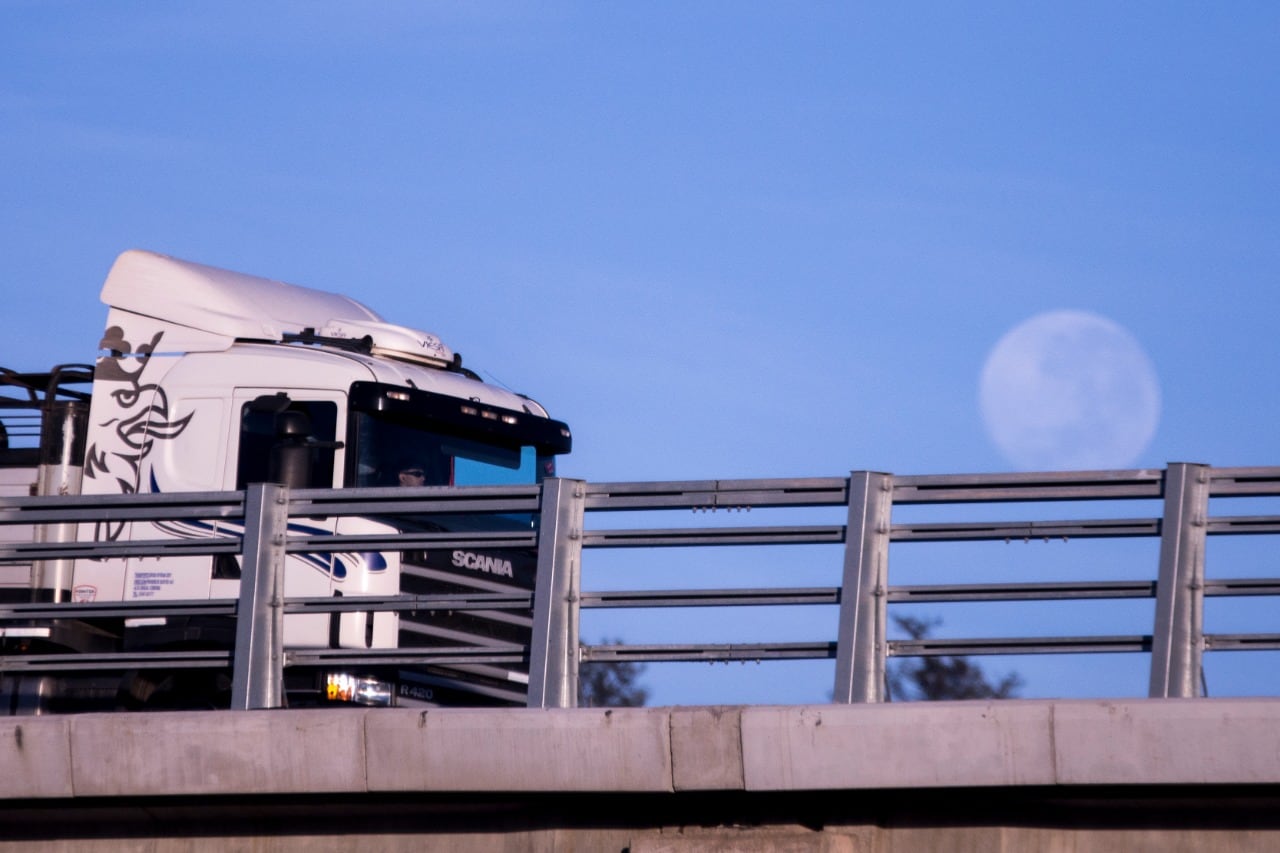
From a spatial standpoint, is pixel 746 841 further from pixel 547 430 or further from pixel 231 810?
pixel 547 430

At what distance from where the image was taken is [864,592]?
8.31 meters

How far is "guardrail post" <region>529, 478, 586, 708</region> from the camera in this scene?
28.2ft

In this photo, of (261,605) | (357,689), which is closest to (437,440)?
(357,689)

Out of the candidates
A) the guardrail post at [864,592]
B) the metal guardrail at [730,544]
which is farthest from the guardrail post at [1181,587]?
the guardrail post at [864,592]

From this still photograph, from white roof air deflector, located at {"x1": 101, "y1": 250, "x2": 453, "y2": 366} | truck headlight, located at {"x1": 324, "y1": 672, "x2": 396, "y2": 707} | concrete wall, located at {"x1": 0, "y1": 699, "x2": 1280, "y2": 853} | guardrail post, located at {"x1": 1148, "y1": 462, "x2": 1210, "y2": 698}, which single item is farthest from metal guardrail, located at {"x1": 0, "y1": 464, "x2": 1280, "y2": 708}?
white roof air deflector, located at {"x1": 101, "y1": 250, "x2": 453, "y2": 366}

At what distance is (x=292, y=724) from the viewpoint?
8.16m

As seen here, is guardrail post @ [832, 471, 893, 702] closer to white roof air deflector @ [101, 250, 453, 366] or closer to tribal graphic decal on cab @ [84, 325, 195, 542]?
tribal graphic decal on cab @ [84, 325, 195, 542]

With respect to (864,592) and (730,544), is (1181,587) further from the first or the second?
(730,544)

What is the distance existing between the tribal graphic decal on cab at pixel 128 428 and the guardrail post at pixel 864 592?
7.61 m

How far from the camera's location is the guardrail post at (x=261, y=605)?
30.0 ft

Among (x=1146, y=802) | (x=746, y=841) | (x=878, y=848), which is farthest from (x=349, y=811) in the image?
(x=1146, y=802)

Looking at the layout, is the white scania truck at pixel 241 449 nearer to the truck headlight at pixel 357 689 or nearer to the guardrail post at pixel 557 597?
the truck headlight at pixel 357 689

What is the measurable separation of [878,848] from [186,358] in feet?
28.9

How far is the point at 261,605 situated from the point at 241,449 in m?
5.40
